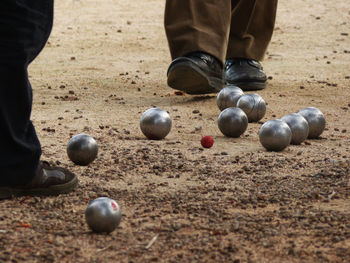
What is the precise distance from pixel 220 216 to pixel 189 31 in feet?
10.8

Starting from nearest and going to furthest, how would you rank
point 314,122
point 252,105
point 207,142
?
point 207,142 < point 314,122 < point 252,105

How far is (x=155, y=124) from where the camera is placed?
488cm

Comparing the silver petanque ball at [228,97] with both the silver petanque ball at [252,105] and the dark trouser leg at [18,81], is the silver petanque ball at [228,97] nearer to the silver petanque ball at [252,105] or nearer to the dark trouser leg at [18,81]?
the silver petanque ball at [252,105]

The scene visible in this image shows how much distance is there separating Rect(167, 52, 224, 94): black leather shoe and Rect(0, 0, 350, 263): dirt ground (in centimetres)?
20

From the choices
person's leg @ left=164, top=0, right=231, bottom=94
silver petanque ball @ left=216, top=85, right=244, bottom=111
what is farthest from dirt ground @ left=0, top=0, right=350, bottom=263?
person's leg @ left=164, top=0, right=231, bottom=94

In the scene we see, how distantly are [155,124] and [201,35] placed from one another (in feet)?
5.52

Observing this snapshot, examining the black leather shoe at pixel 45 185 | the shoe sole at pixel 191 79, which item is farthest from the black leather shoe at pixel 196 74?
the black leather shoe at pixel 45 185

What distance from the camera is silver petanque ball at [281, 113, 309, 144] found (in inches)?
188

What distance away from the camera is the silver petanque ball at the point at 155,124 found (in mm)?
4883

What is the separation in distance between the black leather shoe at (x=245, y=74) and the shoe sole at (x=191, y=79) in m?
0.75

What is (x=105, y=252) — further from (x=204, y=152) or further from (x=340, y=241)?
(x=204, y=152)

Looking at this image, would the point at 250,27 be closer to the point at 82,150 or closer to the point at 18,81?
the point at 82,150

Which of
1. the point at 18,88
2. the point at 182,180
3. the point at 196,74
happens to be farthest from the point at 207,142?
the point at 18,88

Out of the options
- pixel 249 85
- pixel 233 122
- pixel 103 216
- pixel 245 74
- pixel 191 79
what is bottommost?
pixel 249 85
